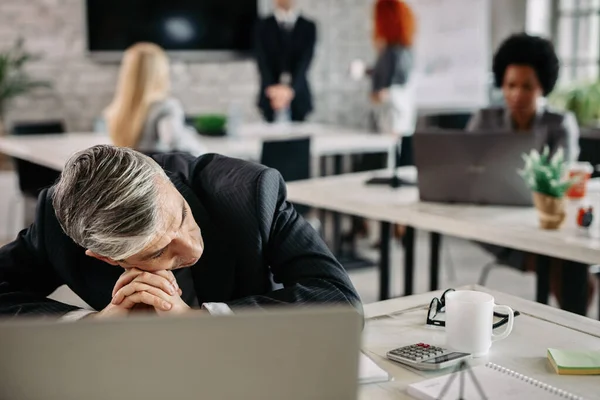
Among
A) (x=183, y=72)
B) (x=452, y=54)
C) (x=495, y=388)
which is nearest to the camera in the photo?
(x=495, y=388)

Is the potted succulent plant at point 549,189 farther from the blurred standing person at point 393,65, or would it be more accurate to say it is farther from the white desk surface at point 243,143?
the blurred standing person at point 393,65

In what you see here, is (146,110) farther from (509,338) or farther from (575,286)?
(509,338)

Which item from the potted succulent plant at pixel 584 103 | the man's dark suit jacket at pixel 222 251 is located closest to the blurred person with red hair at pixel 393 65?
the potted succulent plant at pixel 584 103

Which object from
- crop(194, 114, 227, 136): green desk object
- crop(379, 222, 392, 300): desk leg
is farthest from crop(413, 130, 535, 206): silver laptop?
crop(194, 114, 227, 136): green desk object

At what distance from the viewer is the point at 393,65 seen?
5574 mm

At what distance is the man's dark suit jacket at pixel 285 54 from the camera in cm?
568

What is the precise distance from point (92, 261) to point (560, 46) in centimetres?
508

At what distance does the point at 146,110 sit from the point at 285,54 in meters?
2.05

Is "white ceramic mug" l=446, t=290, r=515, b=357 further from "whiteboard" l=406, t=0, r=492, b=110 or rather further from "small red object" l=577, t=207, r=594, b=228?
"whiteboard" l=406, t=0, r=492, b=110

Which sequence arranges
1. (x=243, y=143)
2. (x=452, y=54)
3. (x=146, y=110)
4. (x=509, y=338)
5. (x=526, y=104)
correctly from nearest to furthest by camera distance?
(x=509, y=338) → (x=526, y=104) → (x=146, y=110) → (x=243, y=143) → (x=452, y=54)

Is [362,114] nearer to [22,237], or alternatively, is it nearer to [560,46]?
[560,46]

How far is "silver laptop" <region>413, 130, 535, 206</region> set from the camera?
2.54 meters

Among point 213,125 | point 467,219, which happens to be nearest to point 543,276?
point 467,219

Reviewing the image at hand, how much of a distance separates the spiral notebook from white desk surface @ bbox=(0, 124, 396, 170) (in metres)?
2.57
